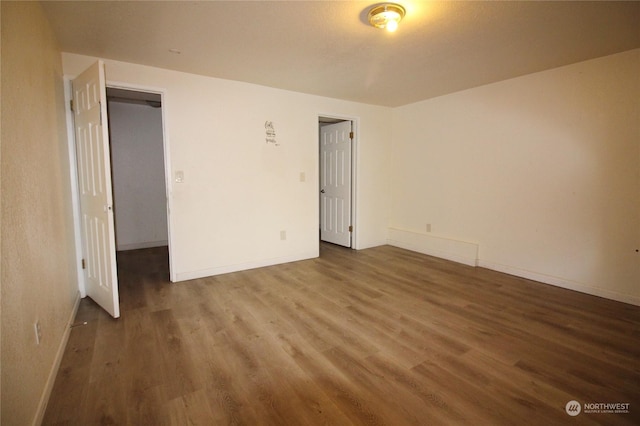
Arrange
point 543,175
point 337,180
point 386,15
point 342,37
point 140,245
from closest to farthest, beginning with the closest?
point 386,15, point 342,37, point 543,175, point 337,180, point 140,245

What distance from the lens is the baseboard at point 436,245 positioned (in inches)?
170

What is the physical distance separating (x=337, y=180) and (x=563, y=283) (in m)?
3.41

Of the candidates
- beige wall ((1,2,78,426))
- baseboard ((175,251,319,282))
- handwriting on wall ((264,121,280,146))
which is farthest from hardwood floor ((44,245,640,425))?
handwriting on wall ((264,121,280,146))

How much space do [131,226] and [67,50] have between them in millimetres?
3224

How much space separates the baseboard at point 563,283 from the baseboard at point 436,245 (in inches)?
Answer: 7.5

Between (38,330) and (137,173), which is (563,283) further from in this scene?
(137,173)

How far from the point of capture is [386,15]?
6.93 ft

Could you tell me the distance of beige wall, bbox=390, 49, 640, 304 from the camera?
9.91 ft

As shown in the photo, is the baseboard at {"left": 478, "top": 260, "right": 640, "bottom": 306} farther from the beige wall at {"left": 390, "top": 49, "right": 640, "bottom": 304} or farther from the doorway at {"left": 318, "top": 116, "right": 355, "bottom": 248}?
the doorway at {"left": 318, "top": 116, "right": 355, "bottom": 248}

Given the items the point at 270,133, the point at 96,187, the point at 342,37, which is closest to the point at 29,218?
the point at 96,187

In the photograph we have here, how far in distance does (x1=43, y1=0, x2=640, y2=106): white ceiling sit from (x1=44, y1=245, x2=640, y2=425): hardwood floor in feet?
7.87

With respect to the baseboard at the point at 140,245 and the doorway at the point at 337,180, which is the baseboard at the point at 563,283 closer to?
the doorway at the point at 337,180

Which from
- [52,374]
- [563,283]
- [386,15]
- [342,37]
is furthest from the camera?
[563,283]

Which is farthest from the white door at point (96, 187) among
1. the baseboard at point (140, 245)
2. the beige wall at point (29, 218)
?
the baseboard at point (140, 245)
